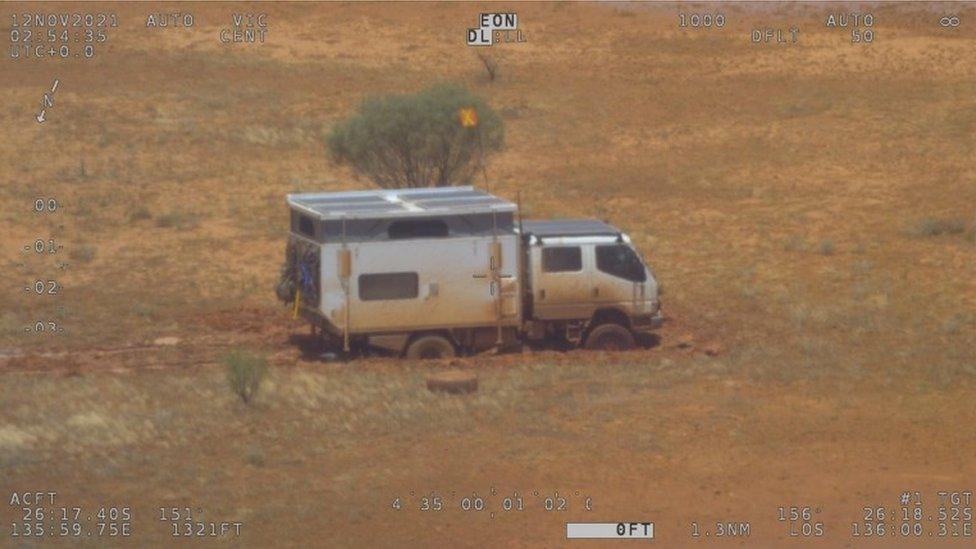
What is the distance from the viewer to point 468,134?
1355 inches

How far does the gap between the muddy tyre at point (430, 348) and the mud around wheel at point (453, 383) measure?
2320 millimetres

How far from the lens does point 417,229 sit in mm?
24125

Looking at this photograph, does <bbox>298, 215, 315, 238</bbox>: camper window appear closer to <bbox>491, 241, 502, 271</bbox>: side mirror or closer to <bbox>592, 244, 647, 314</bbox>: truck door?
<bbox>491, 241, 502, 271</bbox>: side mirror

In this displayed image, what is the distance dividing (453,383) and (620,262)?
422 centimetres

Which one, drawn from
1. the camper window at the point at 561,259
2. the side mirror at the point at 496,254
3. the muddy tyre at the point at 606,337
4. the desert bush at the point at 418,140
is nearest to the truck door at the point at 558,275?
the camper window at the point at 561,259

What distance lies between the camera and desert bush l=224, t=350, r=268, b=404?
21316mm

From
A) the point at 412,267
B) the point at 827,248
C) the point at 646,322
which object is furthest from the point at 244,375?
the point at 827,248

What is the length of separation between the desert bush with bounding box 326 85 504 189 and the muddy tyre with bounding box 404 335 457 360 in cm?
976

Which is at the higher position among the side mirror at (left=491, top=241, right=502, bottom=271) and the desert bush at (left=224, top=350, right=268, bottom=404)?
the side mirror at (left=491, top=241, right=502, bottom=271)

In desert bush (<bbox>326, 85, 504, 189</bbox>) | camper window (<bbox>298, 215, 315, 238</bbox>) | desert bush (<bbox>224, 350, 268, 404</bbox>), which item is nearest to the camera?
desert bush (<bbox>224, 350, 268, 404</bbox>)

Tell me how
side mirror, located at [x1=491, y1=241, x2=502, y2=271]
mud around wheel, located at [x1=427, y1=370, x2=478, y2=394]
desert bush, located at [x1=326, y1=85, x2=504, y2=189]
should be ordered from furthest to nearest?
desert bush, located at [x1=326, y1=85, x2=504, y2=189], side mirror, located at [x1=491, y1=241, x2=502, y2=271], mud around wheel, located at [x1=427, y1=370, x2=478, y2=394]

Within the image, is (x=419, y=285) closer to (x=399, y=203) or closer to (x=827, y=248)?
(x=399, y=203)

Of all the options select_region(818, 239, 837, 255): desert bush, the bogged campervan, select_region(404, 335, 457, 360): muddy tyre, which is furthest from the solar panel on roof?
select_region(818, 239, 837, 255): desert bush

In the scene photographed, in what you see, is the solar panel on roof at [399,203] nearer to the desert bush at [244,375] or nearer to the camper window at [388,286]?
the camper window at [388,286]
